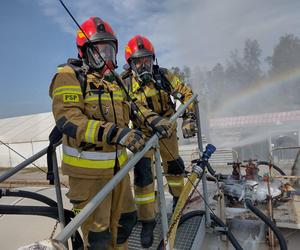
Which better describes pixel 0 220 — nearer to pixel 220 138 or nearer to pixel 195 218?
pixel 195 218

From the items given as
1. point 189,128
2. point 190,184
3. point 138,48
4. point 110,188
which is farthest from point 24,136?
point 110,188

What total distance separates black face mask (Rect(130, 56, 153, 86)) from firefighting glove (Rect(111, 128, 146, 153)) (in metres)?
1.56

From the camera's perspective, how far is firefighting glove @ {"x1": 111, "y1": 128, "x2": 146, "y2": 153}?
1.97 metres

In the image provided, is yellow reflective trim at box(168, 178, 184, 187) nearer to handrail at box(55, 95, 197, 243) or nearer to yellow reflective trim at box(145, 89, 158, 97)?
yellow reflective trim at box(145, 89, 158, 97)

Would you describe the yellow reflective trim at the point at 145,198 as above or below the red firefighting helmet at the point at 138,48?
below

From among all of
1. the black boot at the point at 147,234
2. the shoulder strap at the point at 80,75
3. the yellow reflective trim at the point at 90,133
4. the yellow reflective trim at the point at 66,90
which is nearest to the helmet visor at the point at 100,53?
the shoulder strap at the point at 80,75

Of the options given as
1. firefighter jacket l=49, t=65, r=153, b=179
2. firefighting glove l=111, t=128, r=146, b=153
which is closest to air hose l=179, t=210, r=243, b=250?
firefighter jacket l=49, t=65, r=153, b=179

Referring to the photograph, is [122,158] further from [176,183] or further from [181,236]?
[176,183]

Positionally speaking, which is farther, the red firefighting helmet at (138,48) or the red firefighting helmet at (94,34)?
the red firefighting helmet at (138,48)

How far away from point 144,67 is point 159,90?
1.07 ft

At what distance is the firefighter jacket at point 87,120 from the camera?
79.3 inches

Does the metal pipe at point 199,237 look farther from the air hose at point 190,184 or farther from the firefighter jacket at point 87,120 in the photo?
the firefighter jacket at point 87,120

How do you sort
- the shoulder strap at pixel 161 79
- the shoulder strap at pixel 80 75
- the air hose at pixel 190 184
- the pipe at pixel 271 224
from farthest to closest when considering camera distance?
the shoulder strap at pixel 161 79, the pipe at pixel 271 224, the air hose at pixel 190 184, the shoulder strap at pixel 80 75

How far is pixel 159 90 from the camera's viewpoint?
143 inches
